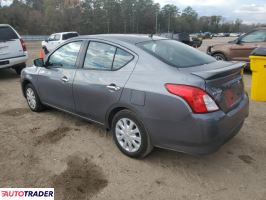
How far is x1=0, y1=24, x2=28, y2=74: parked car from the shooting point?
29.5ft

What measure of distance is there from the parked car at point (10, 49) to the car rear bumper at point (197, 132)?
7.34 m

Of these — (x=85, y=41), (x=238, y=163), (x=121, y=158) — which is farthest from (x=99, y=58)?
(x=238, y=163)

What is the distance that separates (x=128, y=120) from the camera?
12.0ft

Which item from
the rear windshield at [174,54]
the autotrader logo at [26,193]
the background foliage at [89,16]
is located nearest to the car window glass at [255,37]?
the rear windshield at [174,54]

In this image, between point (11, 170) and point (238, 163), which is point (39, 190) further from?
point (238, 163)

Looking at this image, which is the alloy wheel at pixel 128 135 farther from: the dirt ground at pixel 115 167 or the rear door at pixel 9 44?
the rear door at pixel 9 44

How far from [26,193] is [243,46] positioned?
916 centimetres

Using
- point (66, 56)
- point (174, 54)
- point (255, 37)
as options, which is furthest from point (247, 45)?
point (66, 56)

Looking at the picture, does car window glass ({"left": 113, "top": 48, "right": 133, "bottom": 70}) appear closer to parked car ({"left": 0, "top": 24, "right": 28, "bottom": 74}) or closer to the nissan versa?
the nissan versa

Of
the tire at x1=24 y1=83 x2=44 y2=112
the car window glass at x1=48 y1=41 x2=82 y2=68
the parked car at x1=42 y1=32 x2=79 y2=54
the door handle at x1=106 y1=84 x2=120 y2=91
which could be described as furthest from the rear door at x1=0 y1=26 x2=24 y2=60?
the parked car at x1=42 y1=32 x2=79 y2=54

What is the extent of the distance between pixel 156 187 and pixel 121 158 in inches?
30.6

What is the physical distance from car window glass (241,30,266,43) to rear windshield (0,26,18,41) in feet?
26.3

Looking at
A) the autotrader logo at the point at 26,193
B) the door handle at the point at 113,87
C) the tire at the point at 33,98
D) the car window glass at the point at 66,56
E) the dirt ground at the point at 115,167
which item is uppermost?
the car window glass at the point at 66,56

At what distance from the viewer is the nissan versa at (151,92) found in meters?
3.09
